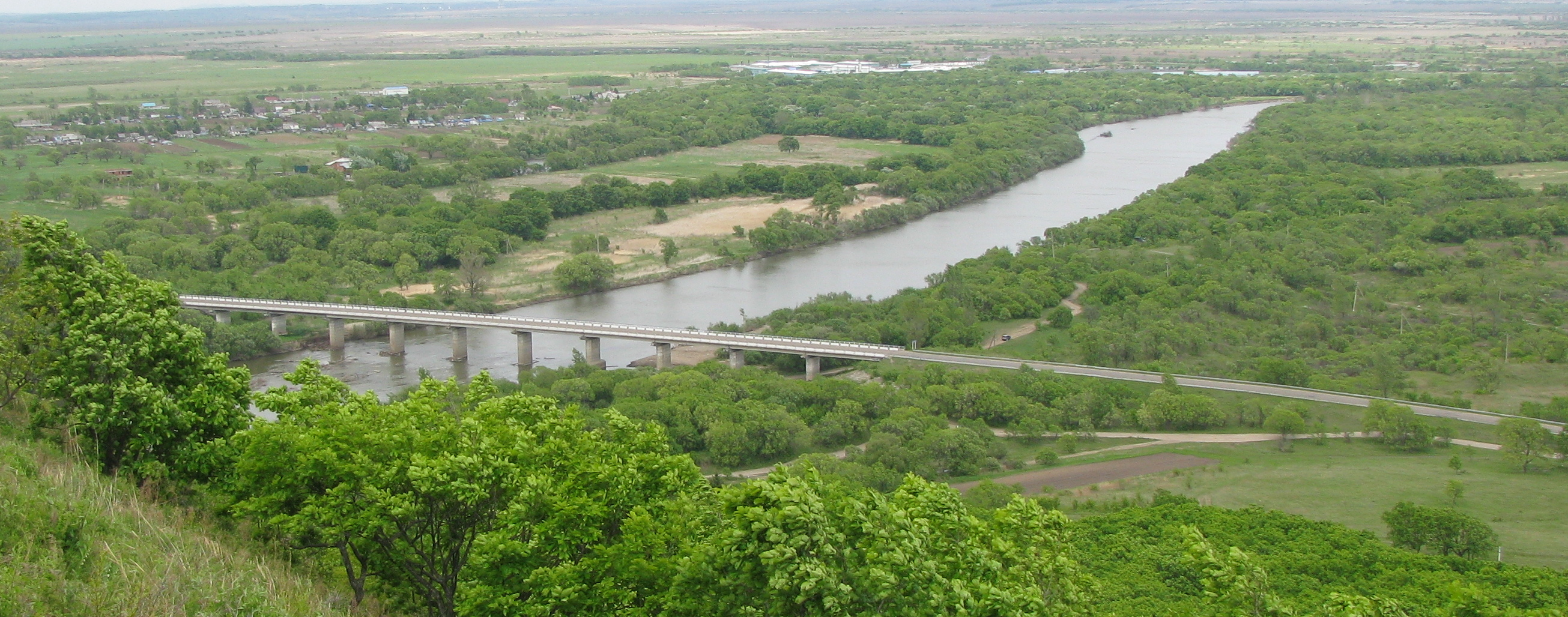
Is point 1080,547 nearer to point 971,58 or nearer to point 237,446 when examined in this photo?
point 237,446

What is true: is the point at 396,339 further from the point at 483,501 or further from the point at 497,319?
the point at 483,501

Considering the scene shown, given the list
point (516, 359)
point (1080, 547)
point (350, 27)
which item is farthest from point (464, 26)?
point (1080, 547)

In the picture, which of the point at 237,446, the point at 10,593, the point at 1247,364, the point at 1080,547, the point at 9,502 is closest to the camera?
the point at 10,593

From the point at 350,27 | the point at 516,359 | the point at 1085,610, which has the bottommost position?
the point at 516,359

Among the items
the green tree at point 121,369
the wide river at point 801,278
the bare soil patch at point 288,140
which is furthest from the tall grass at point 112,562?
the bare soil patch at point 288,140

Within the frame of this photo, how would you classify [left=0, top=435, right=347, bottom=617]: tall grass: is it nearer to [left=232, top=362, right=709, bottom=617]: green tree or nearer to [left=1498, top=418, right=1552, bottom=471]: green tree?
[left=232, top=362, right=709, bottom=617]: green tree

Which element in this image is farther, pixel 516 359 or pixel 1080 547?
pixel 516 359

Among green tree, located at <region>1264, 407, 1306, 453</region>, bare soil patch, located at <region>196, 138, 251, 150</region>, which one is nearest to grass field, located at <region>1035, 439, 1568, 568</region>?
green tree, located at <region>1264, 407, 1306, 453</region>
